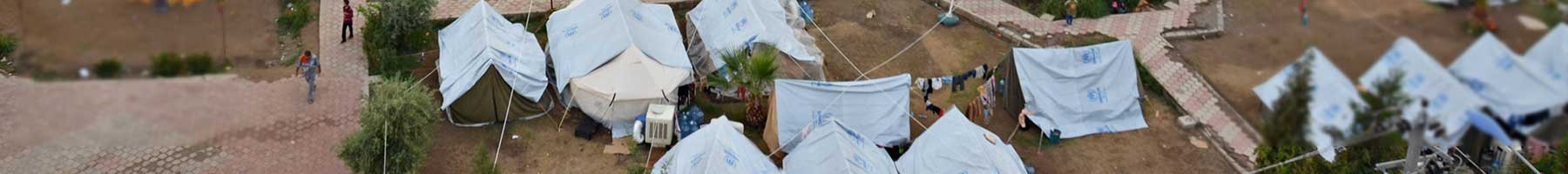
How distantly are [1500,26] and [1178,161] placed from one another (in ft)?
22.5

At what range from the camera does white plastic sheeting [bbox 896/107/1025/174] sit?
11625 millimetres

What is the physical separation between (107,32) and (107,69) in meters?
0.20

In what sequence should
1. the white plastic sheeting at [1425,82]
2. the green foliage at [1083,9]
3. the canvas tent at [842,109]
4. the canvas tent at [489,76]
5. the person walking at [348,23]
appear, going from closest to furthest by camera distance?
the white plastic sheeting at [1425,82] < the canvas tent at [842,109] < the canvas tent at [489,76] < the person walking at [348,23] < the green foliage at [1083,9]

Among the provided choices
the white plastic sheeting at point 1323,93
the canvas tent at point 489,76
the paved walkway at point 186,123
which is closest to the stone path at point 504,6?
the paved walkway at point 186,123

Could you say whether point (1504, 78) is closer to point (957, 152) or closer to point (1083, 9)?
point (957, 152)

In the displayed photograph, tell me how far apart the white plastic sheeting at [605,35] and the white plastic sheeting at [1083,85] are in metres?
3.03

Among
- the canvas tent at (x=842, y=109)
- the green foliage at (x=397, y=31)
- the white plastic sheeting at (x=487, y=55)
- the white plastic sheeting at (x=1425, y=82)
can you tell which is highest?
the white plastic sheeting at (x=1425, y=82)

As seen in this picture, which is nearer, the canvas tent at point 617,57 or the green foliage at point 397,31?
the canvas tent at point 617,57

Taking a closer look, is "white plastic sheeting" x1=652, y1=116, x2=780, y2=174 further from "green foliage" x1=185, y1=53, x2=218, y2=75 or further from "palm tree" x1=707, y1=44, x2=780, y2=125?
"green foliage" x1=185, y1=53, x2=218, y2=75

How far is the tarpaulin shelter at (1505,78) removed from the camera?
6.14m

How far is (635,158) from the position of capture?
12805mm

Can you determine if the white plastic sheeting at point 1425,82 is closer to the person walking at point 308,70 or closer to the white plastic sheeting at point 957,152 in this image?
the white plastic sheeting at point 957,152

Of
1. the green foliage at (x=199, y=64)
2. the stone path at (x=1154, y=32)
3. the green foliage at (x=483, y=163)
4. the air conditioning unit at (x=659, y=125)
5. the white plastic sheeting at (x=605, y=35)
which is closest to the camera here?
the green foliage at (x=199, y=64)

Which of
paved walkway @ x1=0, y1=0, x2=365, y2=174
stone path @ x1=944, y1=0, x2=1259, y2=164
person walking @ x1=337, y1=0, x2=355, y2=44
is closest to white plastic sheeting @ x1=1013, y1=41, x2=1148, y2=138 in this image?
stone path @ x1=944, y1=0, x2=1259, y2=164
